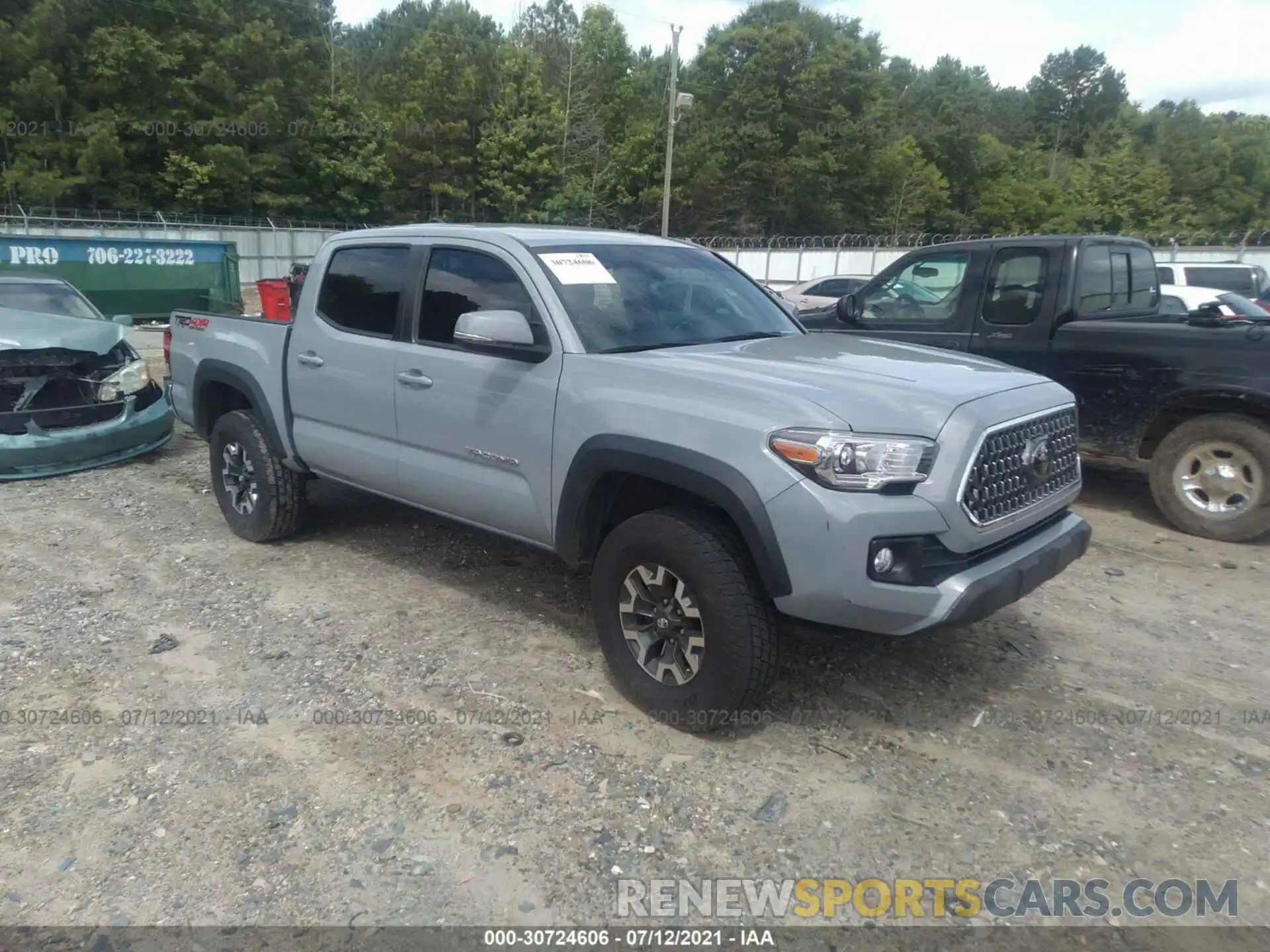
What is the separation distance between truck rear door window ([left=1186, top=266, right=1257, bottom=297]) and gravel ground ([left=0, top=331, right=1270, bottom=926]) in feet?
40.5

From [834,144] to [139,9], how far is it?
40386 millimetres

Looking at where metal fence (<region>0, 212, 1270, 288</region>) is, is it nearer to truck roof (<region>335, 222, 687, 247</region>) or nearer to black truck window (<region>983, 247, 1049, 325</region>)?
black truck window (<region>983, 247, 1049, 325</region>)

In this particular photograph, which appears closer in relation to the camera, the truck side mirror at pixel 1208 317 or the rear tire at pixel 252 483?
the rear tire at pixel 252 483

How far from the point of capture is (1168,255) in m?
25.8

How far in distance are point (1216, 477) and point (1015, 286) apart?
186 centimetres

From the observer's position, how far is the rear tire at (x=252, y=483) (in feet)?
18.1

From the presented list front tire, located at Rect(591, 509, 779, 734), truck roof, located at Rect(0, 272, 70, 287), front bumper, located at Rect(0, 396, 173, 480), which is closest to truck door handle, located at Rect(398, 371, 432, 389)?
front tire, located at Rect(591, 509, 779, 734)

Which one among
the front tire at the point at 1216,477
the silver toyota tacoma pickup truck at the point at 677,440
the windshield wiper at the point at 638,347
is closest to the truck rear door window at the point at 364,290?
the silver toyota tacoma pickup truck at the point at 677,440

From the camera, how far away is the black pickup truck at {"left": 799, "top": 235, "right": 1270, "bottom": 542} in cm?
575

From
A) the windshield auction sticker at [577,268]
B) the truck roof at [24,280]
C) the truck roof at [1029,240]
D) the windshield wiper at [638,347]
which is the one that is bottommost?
the truck roof at [24,280]

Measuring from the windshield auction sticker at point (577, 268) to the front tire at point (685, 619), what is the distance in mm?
1179

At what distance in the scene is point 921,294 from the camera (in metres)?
7.27

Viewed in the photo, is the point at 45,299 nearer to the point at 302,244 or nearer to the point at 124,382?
the point at 124,382

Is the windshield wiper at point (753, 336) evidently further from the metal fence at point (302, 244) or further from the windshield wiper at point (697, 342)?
the metal fence at point (302, 244)
